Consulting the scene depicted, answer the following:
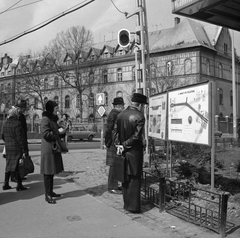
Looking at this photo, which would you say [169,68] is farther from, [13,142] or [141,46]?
[13,142]

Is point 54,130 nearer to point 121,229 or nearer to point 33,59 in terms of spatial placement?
point 121,229

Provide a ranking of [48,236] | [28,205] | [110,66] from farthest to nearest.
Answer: [110,66], [28,205], [48,236]

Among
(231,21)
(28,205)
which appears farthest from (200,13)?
(28,205)

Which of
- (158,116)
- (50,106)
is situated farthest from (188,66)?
(50,106)

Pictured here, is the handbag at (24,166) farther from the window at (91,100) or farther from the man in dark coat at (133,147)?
the window at (91,100)

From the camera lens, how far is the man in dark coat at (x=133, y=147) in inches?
198

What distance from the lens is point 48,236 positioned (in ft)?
13.9

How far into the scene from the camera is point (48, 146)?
579 centimetres

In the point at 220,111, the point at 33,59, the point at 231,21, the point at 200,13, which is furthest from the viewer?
the point at 33,59

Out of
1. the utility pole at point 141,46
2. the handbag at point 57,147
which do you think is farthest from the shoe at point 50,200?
the utility pole at point 141,46

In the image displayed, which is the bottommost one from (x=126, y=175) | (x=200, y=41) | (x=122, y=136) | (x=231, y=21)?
(x=126, y=175)

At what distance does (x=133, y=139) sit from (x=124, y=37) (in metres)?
7.55

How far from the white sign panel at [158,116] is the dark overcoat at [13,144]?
120 inches

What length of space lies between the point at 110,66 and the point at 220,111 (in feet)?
63.9
